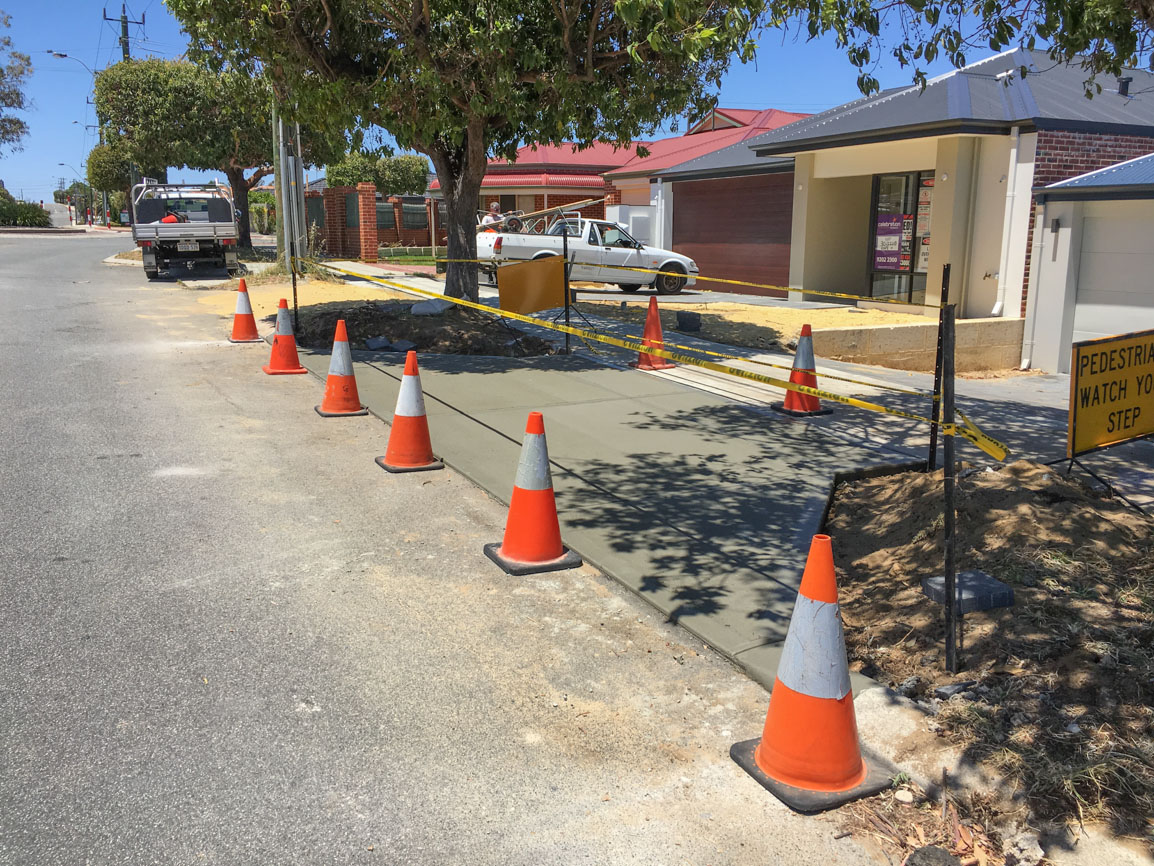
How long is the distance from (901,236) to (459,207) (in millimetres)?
9533

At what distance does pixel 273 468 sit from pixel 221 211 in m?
19.2

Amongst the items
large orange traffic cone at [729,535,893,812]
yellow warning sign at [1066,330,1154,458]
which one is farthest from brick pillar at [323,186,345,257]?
large orange traffic cone at [729,535,893,812]

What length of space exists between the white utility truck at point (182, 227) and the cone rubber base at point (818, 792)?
2247 cm

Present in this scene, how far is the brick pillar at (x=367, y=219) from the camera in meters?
29.7

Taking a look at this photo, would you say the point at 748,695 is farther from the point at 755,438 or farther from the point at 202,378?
the point at 202,378

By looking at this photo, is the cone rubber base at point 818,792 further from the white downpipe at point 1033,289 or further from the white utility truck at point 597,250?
the white utility truck at point 597,250

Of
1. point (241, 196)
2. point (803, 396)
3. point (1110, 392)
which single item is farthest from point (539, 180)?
point (1110, 392)

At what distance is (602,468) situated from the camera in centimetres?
689

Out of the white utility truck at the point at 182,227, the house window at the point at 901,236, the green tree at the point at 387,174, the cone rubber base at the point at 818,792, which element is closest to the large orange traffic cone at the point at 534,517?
the cone rubber base at the point at 818,792

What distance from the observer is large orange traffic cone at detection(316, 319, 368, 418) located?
8.30 metres

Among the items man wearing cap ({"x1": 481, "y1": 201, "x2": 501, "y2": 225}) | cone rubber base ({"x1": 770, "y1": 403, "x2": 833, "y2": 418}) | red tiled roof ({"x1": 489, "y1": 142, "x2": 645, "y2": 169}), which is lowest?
cone rubber base ({"x1": 770, "y1": 403, "x2": 833, "y2": 418})

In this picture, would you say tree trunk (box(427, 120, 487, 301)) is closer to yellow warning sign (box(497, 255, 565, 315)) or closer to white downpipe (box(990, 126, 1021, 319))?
yellow warning sign (box(497, 255, 565, 315))

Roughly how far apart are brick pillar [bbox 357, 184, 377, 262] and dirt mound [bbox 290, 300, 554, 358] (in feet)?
56.2

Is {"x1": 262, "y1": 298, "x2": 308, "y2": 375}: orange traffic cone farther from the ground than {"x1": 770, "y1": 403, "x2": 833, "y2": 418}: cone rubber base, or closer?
farther from the ground
